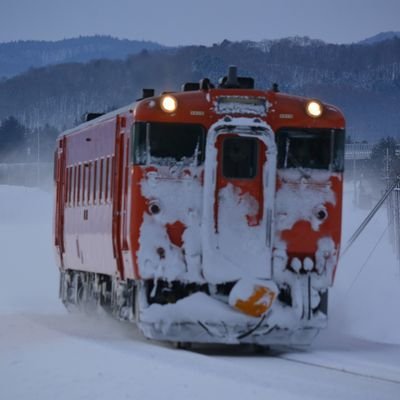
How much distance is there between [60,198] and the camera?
87.1 ft

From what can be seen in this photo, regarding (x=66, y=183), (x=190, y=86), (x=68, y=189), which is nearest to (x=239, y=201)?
(x=190, y=86)

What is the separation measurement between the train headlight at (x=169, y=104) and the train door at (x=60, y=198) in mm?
7741

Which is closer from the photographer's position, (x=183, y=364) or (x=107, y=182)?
(x=183, y=364)

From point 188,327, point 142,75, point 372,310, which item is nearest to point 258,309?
point 188,327

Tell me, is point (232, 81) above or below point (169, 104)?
above

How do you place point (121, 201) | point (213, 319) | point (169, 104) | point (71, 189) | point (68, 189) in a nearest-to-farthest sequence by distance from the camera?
1. point (213, 319)
2. point (169, 104)
3. point (121, 201)
4. point (71, 189)
5. point (68, 189)

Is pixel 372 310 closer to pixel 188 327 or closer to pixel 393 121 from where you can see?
pixel 188 327

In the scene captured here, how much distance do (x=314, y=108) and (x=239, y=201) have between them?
1.65 metres

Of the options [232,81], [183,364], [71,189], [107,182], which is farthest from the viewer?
[71,189]

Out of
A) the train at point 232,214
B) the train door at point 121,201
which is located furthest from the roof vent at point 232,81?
the train door at point 121,201

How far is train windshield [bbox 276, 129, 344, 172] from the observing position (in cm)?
1856

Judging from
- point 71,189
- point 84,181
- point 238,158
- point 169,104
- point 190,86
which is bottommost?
point 71,189

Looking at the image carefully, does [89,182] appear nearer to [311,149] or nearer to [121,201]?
[121,201]

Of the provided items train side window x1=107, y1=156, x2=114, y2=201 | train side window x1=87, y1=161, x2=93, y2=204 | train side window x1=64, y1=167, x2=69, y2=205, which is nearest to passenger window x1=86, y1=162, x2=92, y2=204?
train side window x1=87, y1=161, x2=93, y2=204
